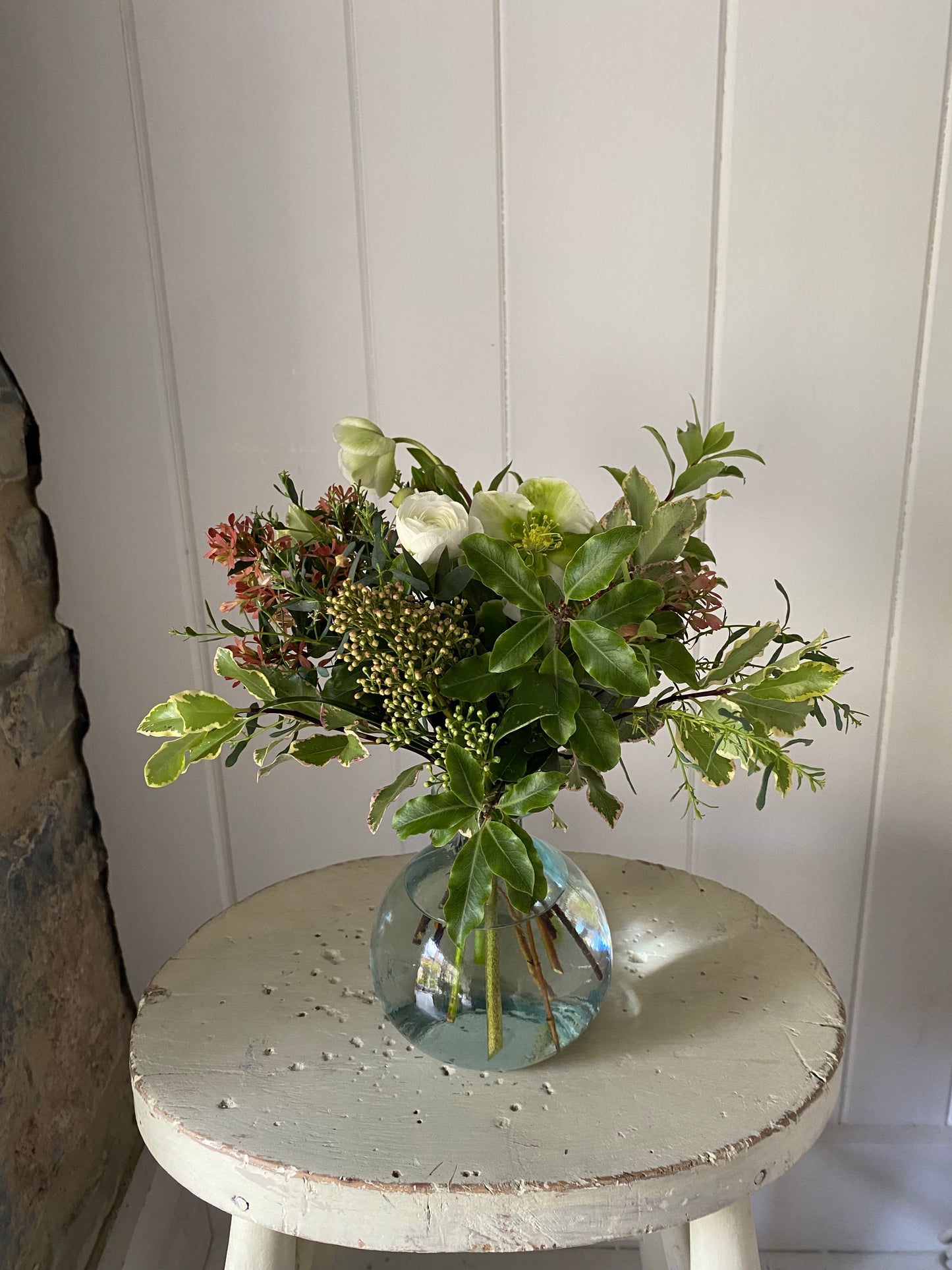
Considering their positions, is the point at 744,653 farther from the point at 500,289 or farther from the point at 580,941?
the point at 500,289

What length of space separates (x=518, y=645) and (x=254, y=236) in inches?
23.1

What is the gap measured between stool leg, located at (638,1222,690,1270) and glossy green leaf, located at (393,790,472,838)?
558 millimetres

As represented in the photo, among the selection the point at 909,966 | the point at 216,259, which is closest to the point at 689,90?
the point at 216,259

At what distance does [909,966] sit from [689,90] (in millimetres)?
964

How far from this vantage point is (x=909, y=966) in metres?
1.08

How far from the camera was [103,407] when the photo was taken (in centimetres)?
93

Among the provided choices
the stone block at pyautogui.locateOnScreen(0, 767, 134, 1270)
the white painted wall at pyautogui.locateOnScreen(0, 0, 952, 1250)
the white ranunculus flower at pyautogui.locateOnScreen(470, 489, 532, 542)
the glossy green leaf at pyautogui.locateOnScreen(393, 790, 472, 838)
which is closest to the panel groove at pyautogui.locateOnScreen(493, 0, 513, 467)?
the white painted wall at pyautogui.locateOnScreen(0, 0, 952, 1250)

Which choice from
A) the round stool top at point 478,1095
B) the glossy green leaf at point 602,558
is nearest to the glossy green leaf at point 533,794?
the glossy green leaf at point 602,558

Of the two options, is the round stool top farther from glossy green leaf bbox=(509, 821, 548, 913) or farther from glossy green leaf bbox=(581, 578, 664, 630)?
glossy green leaf bbox=(581, 578, 664, 630)

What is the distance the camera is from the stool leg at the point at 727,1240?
638mm

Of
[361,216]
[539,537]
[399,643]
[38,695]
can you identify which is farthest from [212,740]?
[361,216]

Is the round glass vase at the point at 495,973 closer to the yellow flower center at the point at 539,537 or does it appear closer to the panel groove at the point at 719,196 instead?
the yellow flower center at the point at 539,537

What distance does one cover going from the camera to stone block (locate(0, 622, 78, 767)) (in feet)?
2.85

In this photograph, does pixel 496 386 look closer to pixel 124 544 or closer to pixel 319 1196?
pixel 124 544
